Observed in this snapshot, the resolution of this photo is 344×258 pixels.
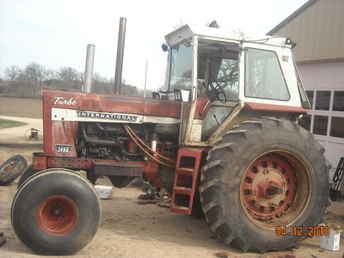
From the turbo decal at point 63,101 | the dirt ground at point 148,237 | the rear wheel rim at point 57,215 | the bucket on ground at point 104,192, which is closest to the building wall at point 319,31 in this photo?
the dirt ground at point 148,237

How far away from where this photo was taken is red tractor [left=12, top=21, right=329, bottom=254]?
16.3ft

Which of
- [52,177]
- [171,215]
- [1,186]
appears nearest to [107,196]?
[171,215]

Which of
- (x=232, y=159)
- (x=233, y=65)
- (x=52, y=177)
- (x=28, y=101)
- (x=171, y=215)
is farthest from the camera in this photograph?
(x=28, y=101)

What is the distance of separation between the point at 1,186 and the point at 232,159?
524 centimetres

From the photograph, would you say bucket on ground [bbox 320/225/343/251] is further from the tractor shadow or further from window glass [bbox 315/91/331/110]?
window glass [bbox 315/91/331/110]

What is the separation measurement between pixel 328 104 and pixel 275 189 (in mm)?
4711

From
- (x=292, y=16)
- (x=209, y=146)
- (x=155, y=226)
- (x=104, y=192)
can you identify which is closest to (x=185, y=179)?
(x=209, y=146)

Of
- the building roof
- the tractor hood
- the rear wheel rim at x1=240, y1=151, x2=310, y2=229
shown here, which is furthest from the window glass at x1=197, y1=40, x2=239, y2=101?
the building roof

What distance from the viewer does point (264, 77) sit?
5.55 m

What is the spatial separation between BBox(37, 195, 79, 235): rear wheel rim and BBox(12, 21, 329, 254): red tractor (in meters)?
0.01

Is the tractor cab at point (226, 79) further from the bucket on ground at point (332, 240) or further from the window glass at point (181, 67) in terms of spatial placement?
the bucket on ground at point (332, 240)

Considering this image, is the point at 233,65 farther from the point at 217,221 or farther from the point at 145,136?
the point at 217,221

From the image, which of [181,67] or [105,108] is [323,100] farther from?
[105,108]

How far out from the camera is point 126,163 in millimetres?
5555
